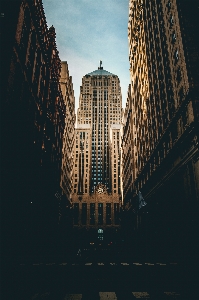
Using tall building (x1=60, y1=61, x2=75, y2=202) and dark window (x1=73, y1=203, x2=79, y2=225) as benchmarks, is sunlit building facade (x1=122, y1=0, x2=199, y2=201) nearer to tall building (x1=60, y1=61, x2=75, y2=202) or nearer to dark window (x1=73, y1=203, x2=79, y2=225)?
tall building (x1=60, y1=61, x2=75, y2=202)

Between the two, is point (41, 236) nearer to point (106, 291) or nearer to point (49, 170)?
point (49, 170)

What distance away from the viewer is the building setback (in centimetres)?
1911

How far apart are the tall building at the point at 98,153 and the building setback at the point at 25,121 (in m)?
87.0

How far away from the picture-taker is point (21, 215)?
71.0ft

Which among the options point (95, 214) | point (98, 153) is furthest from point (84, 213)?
point (98, 153)

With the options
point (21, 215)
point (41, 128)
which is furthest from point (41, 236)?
point (41, 128)

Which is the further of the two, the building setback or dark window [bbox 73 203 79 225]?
dark window [bbox 73 203 79 225]

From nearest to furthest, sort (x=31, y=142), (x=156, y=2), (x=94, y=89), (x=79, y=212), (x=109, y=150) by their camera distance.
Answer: (x=31, y=142) → (x=156, y=2) → (x=79, y=212) → (x=109, y=150) → (x=94, y=89)

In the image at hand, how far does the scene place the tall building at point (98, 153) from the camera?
397 ft

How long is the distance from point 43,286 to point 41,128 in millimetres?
23395

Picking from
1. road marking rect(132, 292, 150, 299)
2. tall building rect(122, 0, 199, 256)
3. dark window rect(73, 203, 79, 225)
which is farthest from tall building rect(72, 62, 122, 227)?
road marking rect(132, 292, 150, 299)

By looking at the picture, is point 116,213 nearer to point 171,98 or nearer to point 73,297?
point 171,98

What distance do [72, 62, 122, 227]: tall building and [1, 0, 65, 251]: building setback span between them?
87.0 metres

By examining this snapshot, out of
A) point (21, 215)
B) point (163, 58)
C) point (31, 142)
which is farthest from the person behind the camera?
point (163, 58)
